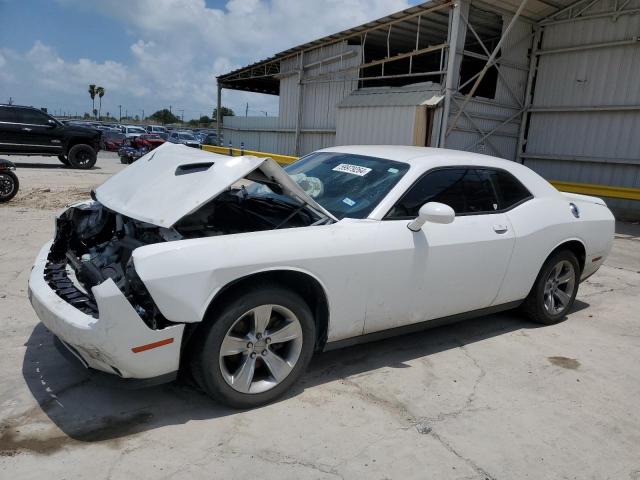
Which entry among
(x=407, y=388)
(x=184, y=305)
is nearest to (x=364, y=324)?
(x=407, y=388)

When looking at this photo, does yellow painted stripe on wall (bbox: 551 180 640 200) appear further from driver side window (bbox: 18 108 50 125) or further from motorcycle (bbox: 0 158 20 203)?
driver side window (bbox: 18 108 50 125)

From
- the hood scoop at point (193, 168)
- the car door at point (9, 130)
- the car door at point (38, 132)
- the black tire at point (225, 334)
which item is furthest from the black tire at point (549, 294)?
A: the car door at point (9, 130)

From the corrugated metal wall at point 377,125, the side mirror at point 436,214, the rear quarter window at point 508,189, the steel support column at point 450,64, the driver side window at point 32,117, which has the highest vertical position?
the steel support column at point 450,64

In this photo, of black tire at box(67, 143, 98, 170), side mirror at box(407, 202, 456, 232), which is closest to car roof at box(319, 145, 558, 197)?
side mirror at box(407, 202, 456, 232)

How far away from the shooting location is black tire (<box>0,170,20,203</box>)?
9.35 meters

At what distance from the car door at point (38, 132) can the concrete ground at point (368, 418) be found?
48.0 ft

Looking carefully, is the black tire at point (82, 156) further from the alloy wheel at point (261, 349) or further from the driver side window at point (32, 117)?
the alloy wheel at point (261, 349)

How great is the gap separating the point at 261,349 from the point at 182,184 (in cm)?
113

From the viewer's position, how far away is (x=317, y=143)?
741 inches

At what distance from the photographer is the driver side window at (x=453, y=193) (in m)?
3.54

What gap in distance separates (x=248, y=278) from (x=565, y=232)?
9.93ft

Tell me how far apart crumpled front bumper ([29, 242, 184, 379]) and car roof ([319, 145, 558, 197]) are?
1983mm

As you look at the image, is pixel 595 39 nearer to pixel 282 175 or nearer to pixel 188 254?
pixel 282 175

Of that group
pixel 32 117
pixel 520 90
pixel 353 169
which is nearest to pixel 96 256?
pixel 353 169
